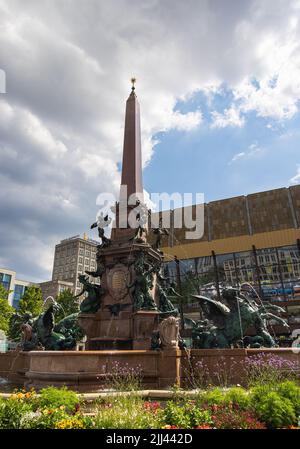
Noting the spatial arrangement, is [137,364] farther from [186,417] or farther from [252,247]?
[252,247]

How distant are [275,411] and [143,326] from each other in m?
9.11

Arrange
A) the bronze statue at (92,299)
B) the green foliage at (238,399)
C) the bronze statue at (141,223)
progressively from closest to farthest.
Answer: the green foliage at (238,399), the bronze statue at (92,299), the bronze statue at (141,223)

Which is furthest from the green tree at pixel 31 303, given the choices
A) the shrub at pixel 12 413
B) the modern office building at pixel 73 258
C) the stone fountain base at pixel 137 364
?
the modern office building at pixel 73 258

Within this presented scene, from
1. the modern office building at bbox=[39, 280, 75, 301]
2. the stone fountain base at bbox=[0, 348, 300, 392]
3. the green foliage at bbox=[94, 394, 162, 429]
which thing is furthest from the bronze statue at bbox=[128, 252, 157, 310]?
the modern office building at bbox=[39, 280, 75, 301]

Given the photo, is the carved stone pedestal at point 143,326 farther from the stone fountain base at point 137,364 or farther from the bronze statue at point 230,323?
the stone fountain base at point 137,364

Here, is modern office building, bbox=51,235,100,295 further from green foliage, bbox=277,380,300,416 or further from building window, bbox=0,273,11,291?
green foliage, bbox=277,380,300,416

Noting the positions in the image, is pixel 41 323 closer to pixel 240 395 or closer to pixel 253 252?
pixel 240 395

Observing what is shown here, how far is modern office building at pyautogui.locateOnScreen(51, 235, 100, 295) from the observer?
110 metres

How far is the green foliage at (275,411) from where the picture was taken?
5.21m

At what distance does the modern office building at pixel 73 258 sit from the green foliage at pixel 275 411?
106 m

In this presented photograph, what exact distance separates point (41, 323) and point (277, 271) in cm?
4351

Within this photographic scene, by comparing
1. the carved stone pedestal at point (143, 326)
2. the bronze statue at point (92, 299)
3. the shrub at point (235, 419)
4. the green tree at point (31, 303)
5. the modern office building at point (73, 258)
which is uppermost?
the modern office building at point (73, 258)

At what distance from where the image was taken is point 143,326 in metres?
14.0
